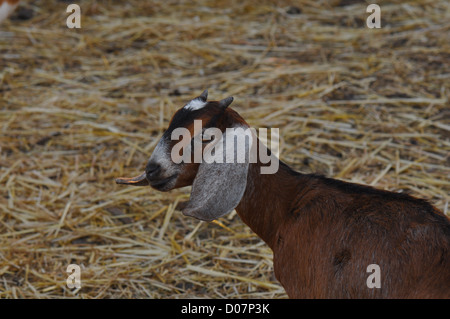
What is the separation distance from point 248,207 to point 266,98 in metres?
3.07

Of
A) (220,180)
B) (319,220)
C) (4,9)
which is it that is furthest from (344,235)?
(4,9)

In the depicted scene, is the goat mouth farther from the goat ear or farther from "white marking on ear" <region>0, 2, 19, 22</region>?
"white marking on ear" <region>0, 2, 19, 22</region>

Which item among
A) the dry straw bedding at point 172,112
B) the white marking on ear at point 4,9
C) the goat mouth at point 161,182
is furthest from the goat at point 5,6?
the goat mouth at point 161,182

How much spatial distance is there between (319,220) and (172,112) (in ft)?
10.4

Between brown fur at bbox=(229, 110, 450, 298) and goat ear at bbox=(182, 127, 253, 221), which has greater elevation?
goat ear at bbox=(182, 127, 253, 221)

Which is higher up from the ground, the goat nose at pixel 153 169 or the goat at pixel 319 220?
the goat nose at pixel 153 169

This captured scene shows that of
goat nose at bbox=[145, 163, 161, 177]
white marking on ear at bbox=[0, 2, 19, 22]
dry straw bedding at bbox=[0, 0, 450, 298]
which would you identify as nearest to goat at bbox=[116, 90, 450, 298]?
goat nose at bbox=[145, 163, 161, 177]

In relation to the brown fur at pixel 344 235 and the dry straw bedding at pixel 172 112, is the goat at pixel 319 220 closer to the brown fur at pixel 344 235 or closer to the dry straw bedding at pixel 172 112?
the brown fur at pixel 344 235

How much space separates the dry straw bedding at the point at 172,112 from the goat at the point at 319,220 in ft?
3.56

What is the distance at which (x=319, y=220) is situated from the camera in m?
3.03

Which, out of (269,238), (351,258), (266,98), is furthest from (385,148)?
(351,258)

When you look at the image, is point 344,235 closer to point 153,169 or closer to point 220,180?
point 220,180

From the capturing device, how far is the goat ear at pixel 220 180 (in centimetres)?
301

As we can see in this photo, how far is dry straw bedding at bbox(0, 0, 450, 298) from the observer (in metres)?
4.45
